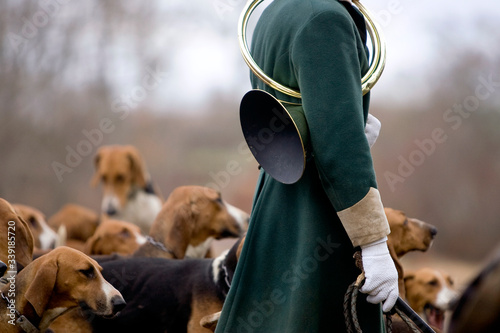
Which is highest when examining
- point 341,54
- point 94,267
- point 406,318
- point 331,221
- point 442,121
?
point 341,54

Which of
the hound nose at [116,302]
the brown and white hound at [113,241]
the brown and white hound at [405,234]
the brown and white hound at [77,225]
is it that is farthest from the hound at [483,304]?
the brown and white hound at [77,225]

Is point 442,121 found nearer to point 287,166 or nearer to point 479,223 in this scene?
point 479,223

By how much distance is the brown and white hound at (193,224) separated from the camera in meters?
4.86

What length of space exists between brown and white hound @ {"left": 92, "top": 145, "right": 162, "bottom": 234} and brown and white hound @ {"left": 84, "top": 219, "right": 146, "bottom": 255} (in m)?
1.27

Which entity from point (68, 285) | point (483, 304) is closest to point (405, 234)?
point (68, 285)

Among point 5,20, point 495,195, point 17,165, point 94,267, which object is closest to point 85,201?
point 17,165

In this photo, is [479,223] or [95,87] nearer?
[479,223]

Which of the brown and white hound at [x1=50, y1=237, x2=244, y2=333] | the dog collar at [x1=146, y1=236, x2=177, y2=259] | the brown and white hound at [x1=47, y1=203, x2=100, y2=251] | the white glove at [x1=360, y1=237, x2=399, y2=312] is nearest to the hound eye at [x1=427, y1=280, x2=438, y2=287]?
the brown and white hound at [x1=50, y1=237, x2=244, y2=333]

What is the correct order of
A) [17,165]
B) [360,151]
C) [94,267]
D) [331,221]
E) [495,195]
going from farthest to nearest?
1. [17,165]
2. [495,195]
3. [94,267]
4. [331,221]
5. [360,151]

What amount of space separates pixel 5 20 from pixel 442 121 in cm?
739

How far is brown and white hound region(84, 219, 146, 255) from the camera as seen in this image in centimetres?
496

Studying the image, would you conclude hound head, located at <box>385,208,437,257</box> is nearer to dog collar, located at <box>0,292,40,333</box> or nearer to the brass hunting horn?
the brass hunting horn

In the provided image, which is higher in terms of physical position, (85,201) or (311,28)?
(311,28)

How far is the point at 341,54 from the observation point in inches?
87.4
